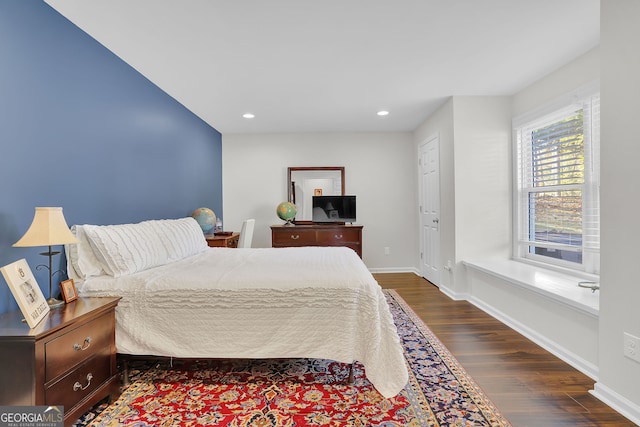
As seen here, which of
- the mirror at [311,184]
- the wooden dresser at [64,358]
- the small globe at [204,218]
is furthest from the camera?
the mirror at [311,184]

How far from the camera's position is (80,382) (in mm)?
1485

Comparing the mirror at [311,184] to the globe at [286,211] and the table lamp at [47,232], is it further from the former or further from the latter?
the table lamp at [47,232]

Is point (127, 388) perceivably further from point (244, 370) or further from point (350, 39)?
point (350, 39)

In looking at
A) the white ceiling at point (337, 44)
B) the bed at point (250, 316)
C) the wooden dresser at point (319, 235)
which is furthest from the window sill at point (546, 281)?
the white ceiling at point (337, 44)

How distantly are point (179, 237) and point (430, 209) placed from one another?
3364 millimetres

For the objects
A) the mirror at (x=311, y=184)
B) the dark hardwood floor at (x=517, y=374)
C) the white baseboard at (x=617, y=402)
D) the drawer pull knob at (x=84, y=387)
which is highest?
the mirror at (x=311, y=184)

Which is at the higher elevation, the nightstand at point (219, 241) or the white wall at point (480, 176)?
the white wall at point (480, 176)

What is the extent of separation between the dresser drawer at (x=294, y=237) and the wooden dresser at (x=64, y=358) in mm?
2868

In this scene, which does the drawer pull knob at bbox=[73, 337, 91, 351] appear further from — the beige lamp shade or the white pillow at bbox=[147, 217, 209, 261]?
the white pillow at bbox=[147, 217, 209, 261]

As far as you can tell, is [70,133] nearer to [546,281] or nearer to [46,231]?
[46,231]

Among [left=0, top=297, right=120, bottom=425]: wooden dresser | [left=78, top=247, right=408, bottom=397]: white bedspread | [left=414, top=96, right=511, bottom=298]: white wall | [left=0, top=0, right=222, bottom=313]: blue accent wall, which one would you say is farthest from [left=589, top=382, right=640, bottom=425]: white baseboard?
[left=0, top=0, right=222, bottom=313]: blue accent wall

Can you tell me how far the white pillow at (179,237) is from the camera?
248 cm

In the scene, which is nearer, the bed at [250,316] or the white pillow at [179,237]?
the bed at [250,316]

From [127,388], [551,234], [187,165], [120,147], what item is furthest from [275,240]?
[551,234]
